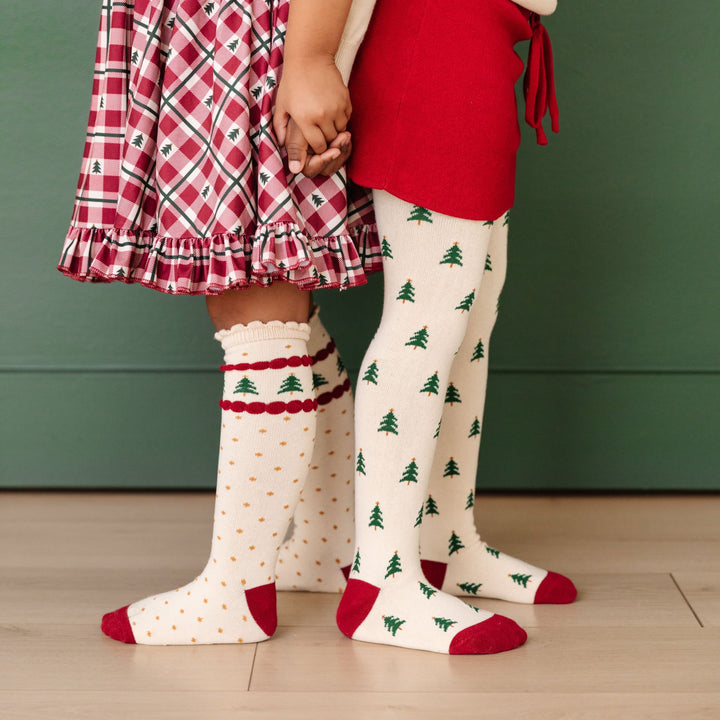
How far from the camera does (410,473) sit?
85 cm

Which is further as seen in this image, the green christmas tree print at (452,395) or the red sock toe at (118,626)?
the green christmas tree print at (452,395)

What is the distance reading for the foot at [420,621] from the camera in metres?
0.83

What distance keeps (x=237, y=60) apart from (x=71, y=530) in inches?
28.6

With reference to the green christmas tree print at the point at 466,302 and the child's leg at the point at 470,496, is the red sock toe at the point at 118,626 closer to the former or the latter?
the child's leg at the point at 470,496

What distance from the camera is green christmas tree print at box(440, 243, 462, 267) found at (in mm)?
825

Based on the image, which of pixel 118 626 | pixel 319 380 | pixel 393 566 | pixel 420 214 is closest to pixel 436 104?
pixel 420 214

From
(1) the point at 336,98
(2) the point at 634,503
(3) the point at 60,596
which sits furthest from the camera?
(2) the point at 634,503

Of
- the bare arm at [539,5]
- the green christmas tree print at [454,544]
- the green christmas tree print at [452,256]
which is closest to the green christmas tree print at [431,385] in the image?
the green christmas tree print at [452,256]

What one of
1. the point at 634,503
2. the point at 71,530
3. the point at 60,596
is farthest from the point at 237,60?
the point at 634,503

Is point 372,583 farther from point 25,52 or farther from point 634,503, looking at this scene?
point 25,52

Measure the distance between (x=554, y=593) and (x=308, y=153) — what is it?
540mm

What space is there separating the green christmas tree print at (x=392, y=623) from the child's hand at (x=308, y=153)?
0.43 meters

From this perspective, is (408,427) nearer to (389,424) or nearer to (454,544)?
(389,424)

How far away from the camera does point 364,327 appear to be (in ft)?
4.44
